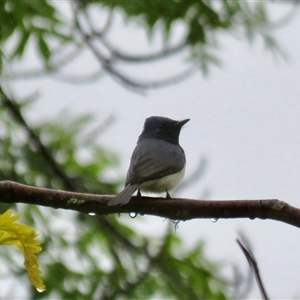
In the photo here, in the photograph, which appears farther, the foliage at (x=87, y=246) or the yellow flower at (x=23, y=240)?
the foliage at (x=87, y=246)

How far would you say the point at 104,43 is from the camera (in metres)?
6.13

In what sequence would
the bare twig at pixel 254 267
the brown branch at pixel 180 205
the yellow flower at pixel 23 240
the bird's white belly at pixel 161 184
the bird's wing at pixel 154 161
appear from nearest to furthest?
1. the bare twig at pixel 254 267
2. the yellow flower at pixel 23 240
3. the brown branch at pixel 180 205
4. the bird's wing at pixel 154 161
5. the bird's white belly at pixel 161 184

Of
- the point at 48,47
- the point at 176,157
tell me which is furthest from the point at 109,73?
the point at 176,157

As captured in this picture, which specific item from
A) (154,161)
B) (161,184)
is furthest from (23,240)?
(154,161)

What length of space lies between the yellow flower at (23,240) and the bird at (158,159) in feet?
8.39

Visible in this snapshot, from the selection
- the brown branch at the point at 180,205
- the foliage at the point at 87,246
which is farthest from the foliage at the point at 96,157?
the brown branch at the point at 180,205

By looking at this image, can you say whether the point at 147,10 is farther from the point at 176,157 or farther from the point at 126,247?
the point at 126,247

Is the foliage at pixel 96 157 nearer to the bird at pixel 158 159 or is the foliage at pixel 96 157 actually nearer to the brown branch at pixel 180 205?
the bird at pixel 158 159

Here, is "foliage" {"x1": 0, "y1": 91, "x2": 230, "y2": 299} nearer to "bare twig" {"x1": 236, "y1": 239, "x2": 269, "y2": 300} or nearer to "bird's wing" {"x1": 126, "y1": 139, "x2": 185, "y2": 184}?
"bird's wing" {"x1": 126, "y1": 139, "x2": 185, "y2": 184}

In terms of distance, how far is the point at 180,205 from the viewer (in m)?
2.41

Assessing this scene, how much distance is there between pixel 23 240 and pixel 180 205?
28.9 inches

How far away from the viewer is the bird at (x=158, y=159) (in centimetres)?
492

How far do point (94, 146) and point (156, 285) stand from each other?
1.46 metres

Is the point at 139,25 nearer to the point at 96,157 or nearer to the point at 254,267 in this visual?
the point at 96,157
